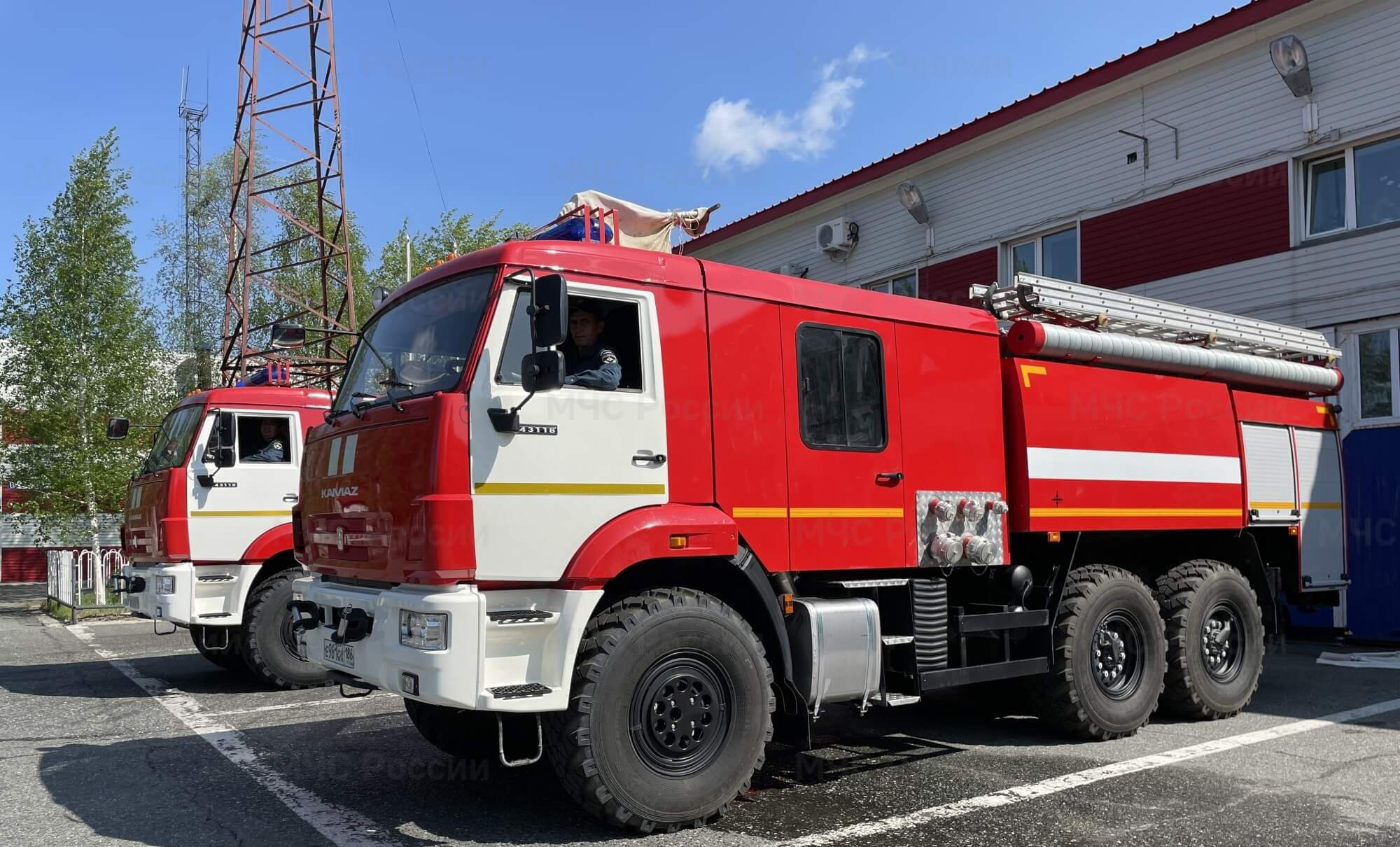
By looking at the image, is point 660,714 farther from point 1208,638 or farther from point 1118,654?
point 1208,638

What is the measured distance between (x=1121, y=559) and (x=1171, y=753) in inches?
58.3

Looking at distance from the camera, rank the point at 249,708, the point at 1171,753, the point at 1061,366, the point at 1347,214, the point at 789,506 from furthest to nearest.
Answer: the point at 1347,214
the point at 249,708
the point at 1061,366
the point at 1171,753
the point at 789,506

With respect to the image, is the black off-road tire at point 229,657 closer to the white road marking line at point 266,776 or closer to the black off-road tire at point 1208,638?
the white road marking line at point 266,776

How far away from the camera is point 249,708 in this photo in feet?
26.6

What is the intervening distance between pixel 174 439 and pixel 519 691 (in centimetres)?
670

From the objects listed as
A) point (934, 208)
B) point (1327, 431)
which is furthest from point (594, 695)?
point (934, 208)

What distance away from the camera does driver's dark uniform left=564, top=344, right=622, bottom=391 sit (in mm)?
4848

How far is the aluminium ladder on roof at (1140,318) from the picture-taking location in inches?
269

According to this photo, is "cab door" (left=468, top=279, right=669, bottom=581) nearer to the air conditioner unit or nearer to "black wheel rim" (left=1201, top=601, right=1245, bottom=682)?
"black wheel rim" (left=1201, top=601, right=1245, bottom=682)

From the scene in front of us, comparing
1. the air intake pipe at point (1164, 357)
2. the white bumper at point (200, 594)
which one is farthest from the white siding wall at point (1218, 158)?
the white bumper at point (200, 594)

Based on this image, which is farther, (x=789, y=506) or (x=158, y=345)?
(x=158, y=345)

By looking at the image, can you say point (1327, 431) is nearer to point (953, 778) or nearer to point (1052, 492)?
point (1052, 492)

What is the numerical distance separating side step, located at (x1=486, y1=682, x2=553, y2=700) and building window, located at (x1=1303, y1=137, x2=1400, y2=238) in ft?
37.6

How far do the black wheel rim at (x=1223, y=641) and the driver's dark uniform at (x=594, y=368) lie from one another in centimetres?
506
